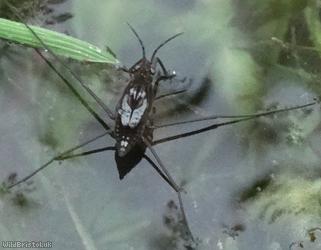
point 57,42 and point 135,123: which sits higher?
point 57,42

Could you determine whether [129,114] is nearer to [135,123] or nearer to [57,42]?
[135,123]

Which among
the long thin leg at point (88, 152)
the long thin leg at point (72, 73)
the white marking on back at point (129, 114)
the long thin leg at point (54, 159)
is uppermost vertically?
the long thin leg at point (72, 73)

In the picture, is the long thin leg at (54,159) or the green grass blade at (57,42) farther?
the green grass blade at (57,42)

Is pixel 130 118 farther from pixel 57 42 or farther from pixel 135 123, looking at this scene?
pixel 57 42

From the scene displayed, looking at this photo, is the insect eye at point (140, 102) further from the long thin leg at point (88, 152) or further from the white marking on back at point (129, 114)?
the long thin leg at point (88, 152)

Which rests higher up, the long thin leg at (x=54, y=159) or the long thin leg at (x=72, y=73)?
the long thin leg at (x=72, y=73)

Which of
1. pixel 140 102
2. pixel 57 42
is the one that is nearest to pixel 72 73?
pixel 57 42

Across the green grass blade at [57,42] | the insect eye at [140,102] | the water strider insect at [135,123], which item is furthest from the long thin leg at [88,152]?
the green grass blade at [57,42]

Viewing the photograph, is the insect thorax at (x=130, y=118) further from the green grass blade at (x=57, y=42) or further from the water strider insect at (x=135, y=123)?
the green grass blade at (x=57, y=42)

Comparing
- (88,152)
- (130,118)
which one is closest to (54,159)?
(88,152)
